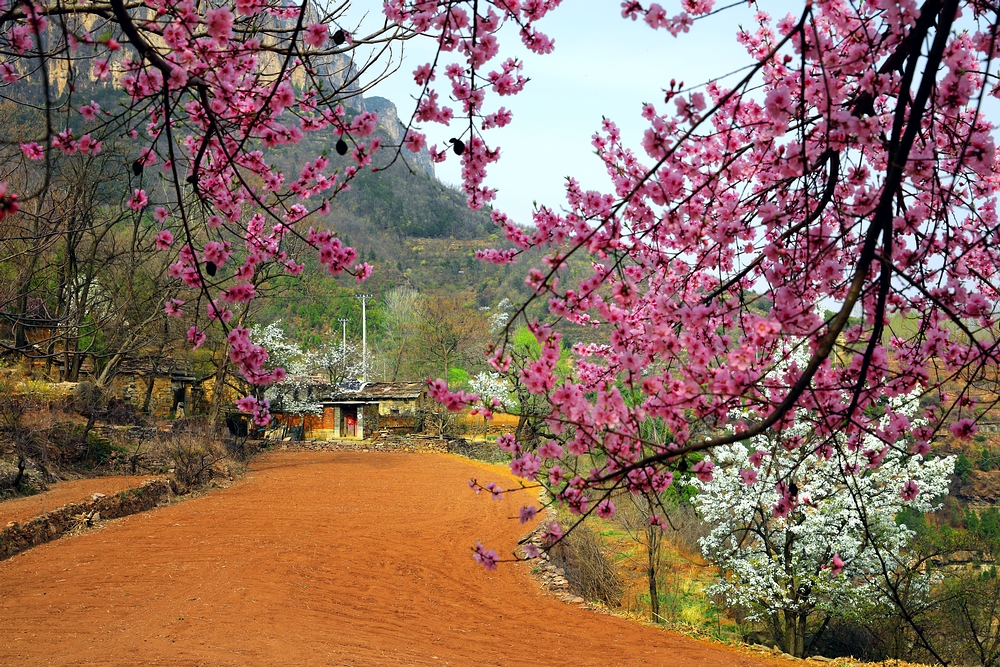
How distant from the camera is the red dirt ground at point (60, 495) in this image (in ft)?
31.1

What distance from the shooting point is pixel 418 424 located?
27719mm

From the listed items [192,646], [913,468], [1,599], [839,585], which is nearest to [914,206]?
[192,646]

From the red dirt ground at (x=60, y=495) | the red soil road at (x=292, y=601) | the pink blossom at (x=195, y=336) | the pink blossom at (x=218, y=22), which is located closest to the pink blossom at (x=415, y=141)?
the pink blossom at (x=218, y=22)

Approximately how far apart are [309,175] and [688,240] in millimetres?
2381

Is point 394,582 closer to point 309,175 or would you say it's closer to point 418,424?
point 309,175

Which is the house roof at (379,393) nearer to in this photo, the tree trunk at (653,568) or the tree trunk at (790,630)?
the tree trunk at (653,568)

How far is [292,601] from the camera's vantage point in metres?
7.44

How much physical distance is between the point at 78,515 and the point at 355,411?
1888cm

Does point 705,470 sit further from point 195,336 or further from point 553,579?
point 553,579

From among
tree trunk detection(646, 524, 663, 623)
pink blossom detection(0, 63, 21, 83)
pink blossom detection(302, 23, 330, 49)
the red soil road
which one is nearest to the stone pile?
Answer: the red soil road

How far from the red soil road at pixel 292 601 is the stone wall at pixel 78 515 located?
218 mm

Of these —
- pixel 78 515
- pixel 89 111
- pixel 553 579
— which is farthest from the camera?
pixel 78 515

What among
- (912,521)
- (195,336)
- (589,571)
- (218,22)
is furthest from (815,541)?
(218,22)

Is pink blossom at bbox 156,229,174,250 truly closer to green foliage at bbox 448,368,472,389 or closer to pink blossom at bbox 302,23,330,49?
pink blossom at bbox 302,23,330,49
